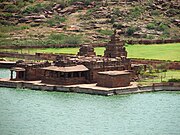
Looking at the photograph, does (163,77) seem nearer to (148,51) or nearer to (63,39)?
(148,51)

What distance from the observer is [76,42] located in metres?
117

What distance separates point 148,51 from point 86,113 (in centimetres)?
3988

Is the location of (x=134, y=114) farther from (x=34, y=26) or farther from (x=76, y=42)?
(x=34, y=26)

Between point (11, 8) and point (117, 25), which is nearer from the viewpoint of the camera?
point (117, 25)

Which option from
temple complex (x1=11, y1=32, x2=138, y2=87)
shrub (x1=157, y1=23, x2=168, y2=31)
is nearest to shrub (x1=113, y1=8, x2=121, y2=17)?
shrub (x1=157, y1=23, x2=168, y2=31)

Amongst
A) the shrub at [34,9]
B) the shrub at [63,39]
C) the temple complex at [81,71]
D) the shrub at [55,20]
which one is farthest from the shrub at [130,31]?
the temple complex at [81,71]

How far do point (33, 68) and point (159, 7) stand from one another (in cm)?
5660

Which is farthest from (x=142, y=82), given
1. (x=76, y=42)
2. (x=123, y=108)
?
(x=76, y=42)

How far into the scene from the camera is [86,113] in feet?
218

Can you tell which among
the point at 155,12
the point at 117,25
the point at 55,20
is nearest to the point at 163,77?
the point at 117,25

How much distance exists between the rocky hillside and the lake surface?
4390cm

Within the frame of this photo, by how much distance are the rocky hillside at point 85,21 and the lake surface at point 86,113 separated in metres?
43.9

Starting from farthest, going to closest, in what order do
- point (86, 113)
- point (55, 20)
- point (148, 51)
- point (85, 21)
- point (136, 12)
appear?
point (55, 20)
point (136, 12)
point (85, 21)
point (148, 51)
point (86, 113)

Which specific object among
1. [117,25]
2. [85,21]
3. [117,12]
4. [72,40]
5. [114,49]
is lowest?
[114,49]
